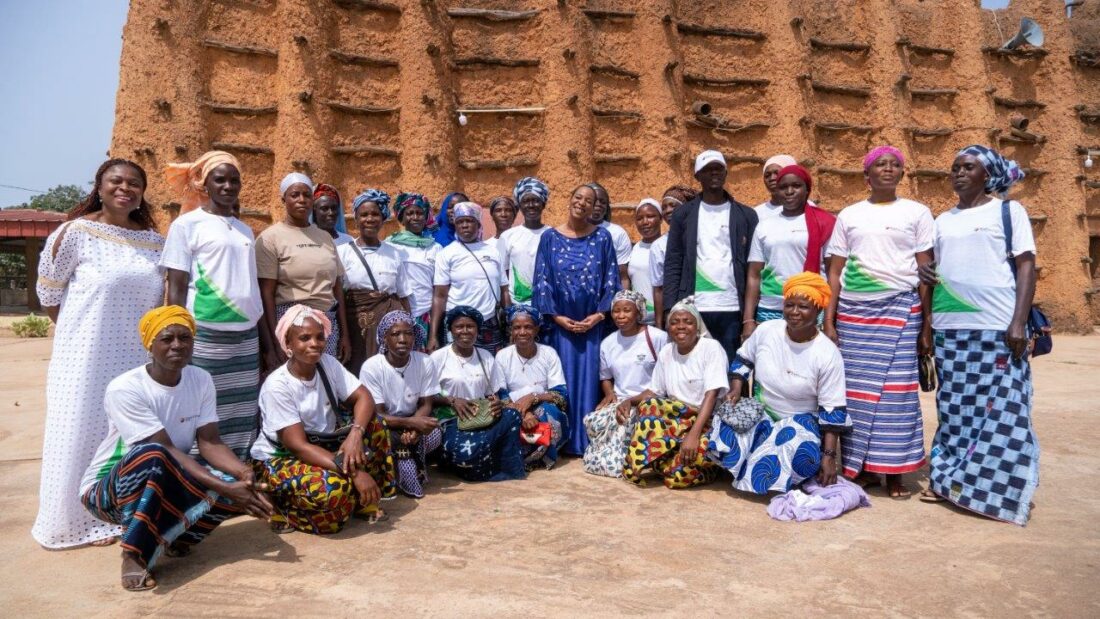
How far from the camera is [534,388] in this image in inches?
195

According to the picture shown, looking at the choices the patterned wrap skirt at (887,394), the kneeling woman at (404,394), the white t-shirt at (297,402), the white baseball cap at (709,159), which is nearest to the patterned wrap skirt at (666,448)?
the patterned wrap skirt at (887,394)

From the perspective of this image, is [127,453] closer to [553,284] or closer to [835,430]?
[553,284]

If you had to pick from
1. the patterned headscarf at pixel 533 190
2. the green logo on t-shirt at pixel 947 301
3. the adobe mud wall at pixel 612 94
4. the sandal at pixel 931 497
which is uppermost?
the adobe mud wall at pixel 612 94

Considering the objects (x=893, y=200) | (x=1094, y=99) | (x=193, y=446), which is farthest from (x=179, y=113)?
(x=1094, y=99)

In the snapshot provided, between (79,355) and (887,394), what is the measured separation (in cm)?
431

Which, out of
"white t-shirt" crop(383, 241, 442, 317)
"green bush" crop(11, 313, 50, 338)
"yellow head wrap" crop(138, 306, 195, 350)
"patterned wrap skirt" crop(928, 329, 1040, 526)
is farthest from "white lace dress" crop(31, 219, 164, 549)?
"green bush" crop(11, 313, 50, 338)

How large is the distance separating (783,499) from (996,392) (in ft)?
4.21

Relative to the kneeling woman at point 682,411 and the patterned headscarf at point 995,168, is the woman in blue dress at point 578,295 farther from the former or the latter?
the patterned headscarf at point 995,168

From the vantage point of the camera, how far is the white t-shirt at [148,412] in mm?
3119

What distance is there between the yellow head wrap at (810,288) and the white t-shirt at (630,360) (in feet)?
3.35

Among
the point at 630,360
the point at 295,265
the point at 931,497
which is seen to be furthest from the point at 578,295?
the point at 931,497

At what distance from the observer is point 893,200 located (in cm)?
430

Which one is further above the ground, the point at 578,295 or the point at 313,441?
the point at 578,295

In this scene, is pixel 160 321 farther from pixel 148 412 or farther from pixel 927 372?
pixel 927 372
